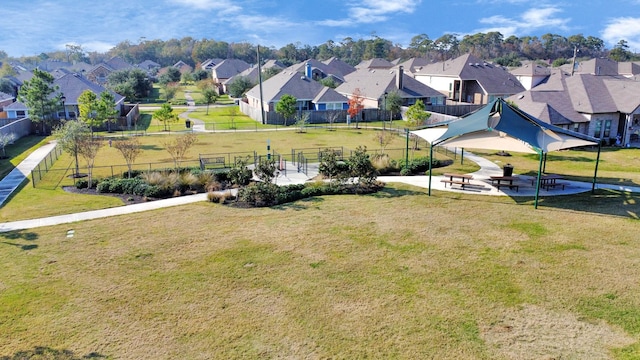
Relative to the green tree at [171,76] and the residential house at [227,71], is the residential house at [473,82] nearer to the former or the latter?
the residential house at [227,71]

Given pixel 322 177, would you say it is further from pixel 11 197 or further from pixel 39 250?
pixel 11 197

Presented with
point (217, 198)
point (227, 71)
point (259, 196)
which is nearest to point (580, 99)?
point (259, 196)

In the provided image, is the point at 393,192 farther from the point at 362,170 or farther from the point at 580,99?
A: the point at 580,99

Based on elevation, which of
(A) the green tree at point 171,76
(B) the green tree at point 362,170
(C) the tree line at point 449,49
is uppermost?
(C) the tree line at point 449,49

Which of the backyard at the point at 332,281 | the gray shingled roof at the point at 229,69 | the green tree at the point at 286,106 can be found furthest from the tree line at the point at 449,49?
the backyard at the point at 332,281

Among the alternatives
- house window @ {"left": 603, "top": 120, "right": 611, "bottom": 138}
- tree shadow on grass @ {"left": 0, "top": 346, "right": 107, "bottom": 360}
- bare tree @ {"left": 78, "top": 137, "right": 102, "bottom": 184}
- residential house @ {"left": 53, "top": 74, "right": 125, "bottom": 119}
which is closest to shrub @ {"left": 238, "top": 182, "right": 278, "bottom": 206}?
bare tree @ {"left": 78, "top": 137, "right": 102, "bottom": 184}

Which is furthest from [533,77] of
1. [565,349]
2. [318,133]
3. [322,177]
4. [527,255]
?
[565,349]
